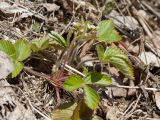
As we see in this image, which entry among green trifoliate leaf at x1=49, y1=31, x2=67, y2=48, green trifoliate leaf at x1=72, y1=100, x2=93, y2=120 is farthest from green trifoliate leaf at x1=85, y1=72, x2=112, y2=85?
green trifoliate leaf at x1=49, y1=31, x2=67, y2=48

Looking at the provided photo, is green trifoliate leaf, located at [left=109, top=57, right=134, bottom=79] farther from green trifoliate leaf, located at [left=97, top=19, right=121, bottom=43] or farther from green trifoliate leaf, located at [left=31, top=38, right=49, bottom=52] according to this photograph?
green trifoliate leaf, located at [left=31, top=38, right=49, bottom=52]

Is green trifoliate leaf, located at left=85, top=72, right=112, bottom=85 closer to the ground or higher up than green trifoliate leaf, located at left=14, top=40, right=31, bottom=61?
closer to the ground

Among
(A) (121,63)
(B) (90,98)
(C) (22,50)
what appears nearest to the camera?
(B) (90,98)

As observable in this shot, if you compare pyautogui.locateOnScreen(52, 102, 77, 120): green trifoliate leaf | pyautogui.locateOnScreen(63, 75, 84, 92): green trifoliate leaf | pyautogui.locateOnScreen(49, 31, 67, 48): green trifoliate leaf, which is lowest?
pyautogui.locateOnScreen(52, 102, 77, 120): green trifoliate leaf

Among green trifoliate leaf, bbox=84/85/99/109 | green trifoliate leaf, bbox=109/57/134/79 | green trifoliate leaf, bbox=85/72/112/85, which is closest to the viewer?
green trifoliate leaf, bbox=84/85/99/109

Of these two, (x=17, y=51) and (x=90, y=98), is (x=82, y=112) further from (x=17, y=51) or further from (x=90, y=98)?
(x=17, y=51)

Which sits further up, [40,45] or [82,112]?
[40,45]

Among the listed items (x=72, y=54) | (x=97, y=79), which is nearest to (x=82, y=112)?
(x=97, y=79)

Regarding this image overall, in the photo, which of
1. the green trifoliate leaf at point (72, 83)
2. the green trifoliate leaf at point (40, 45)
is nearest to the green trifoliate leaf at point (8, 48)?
the green trifoliate leaf at point (40, 45)
